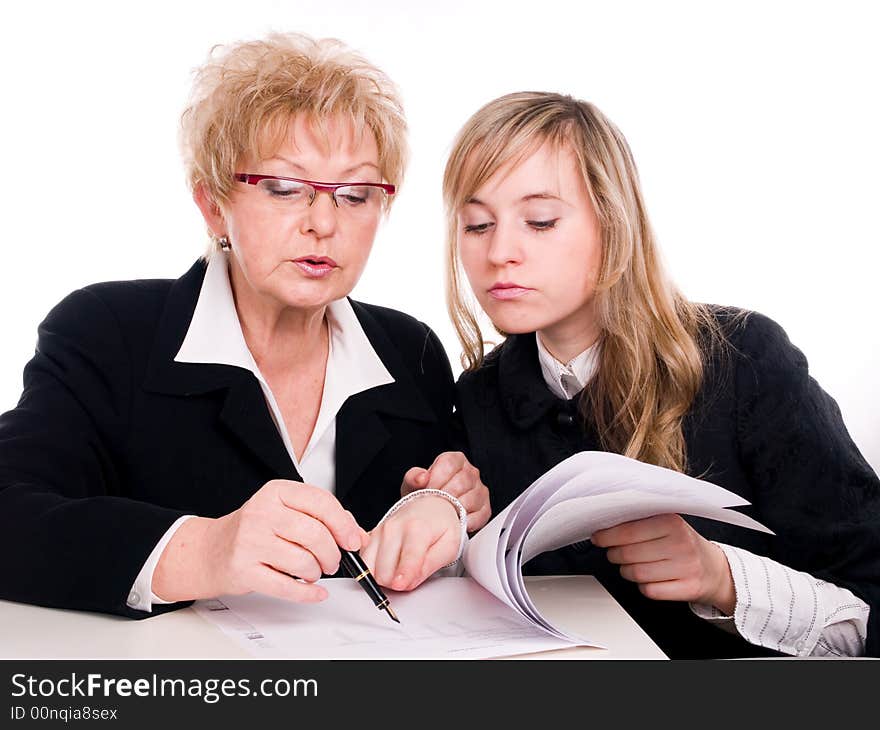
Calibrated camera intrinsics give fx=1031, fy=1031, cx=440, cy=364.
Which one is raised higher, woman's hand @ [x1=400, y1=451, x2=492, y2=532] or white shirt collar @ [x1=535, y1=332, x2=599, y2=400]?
white shirt collar @ [x1=535, y1=332, x2=599, y2=400]

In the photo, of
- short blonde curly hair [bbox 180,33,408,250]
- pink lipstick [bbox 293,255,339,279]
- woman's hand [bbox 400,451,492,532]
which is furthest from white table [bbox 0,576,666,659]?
short blonde curly hair [bbox 180,33,408,250]

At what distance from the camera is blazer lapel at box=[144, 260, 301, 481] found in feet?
5.47

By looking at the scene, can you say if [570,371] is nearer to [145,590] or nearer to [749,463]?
[749,463]

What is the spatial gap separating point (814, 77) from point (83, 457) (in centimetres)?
270

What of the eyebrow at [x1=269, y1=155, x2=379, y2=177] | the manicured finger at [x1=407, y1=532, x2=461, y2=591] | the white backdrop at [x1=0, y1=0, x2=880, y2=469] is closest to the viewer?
the manicured finger at [x1=407, y1=532, x2=461, y2=591]

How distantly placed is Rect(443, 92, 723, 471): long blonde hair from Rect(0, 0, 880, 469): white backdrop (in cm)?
156

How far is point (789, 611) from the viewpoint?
1.44 meters

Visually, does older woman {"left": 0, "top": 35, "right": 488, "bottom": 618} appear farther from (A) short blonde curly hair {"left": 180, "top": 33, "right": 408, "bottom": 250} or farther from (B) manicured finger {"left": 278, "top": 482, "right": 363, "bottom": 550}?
(B) manicured finger {"left": 278, "top": 482, "right": 363, "bottom": 550}

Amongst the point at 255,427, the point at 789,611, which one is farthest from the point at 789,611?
the point at 255,427

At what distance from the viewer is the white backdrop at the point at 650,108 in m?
3.33

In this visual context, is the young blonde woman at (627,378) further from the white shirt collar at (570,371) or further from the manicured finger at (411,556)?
the manicured finger at (411,556)

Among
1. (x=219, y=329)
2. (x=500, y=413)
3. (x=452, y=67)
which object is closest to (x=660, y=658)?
(x=500, y=413)

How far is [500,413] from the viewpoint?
189 centimetres

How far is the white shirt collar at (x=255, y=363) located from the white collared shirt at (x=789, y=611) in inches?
28.1
